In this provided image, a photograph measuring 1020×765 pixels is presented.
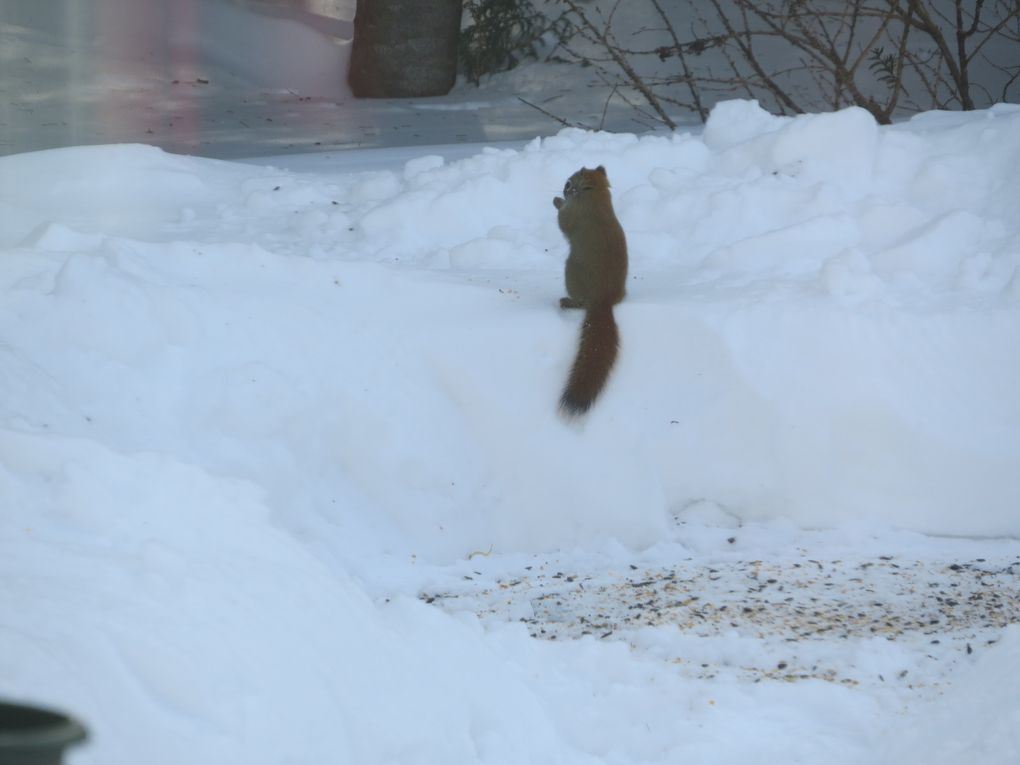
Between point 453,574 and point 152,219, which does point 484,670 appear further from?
point 152,219

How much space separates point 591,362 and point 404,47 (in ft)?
25.4

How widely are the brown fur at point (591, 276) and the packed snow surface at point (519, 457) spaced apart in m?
0.09

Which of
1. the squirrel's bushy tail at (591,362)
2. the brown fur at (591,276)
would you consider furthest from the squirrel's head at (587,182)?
the squirrel's bushy tail at (591,362)

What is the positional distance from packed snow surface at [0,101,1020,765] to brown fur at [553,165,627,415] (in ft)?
0.30

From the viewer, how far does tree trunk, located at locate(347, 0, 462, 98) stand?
11078 mm

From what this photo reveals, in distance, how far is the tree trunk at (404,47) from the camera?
11.1m

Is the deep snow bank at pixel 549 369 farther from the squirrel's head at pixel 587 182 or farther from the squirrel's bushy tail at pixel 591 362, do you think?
the squirrel's head at pixel 587 182

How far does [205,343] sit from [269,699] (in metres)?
2.06

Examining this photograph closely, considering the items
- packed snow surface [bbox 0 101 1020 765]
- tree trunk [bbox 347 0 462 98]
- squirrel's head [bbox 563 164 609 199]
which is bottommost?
packed snow surface [bbox 0 101 1020 765]

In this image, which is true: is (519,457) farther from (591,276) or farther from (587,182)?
(587,182)

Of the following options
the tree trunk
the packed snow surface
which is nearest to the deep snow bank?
the packed snow surface

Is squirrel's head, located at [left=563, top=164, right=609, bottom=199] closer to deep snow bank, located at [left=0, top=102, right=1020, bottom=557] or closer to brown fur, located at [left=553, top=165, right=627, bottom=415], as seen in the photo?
brown fur, located at [left=553, top=165, right=627, bottom=415]

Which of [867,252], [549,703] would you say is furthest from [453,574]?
[867,252]

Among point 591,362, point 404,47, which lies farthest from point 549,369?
point 404,47
